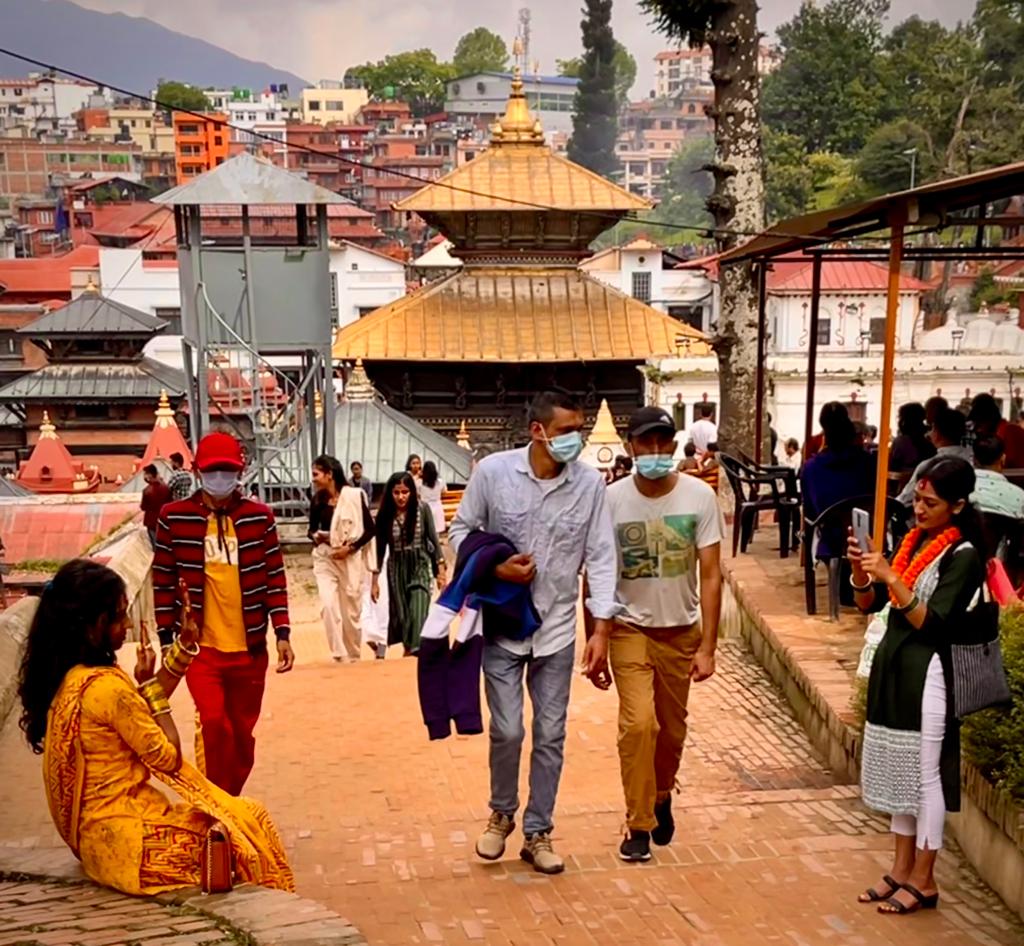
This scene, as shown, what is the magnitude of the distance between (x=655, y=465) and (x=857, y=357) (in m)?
28.1

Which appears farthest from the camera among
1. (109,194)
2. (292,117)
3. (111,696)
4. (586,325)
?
(292,117)

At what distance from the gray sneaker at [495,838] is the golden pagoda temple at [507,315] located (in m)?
19.3

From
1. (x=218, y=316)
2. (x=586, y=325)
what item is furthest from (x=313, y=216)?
(x=586, y=325)

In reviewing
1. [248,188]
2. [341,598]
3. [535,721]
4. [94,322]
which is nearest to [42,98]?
[94,322]

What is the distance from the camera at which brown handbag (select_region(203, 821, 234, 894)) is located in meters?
3.68

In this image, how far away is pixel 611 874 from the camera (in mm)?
4410

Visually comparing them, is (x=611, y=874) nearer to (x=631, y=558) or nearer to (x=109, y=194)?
(x=631, y=558)

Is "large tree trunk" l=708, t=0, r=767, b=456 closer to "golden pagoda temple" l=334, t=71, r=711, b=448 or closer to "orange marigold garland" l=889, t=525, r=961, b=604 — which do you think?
"orange marigold garland" l=889, t=525, r=961, b=604

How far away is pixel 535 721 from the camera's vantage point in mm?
4508

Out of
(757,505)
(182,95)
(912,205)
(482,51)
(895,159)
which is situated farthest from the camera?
(482,51)

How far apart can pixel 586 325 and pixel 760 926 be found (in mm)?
21149

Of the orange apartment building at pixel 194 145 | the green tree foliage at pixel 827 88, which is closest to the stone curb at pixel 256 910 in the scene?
the green tree foliage at pixel 827 88

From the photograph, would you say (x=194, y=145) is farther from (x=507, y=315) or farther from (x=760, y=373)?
(x=760, y=373)

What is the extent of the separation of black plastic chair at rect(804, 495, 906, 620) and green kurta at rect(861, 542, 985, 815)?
301cm
